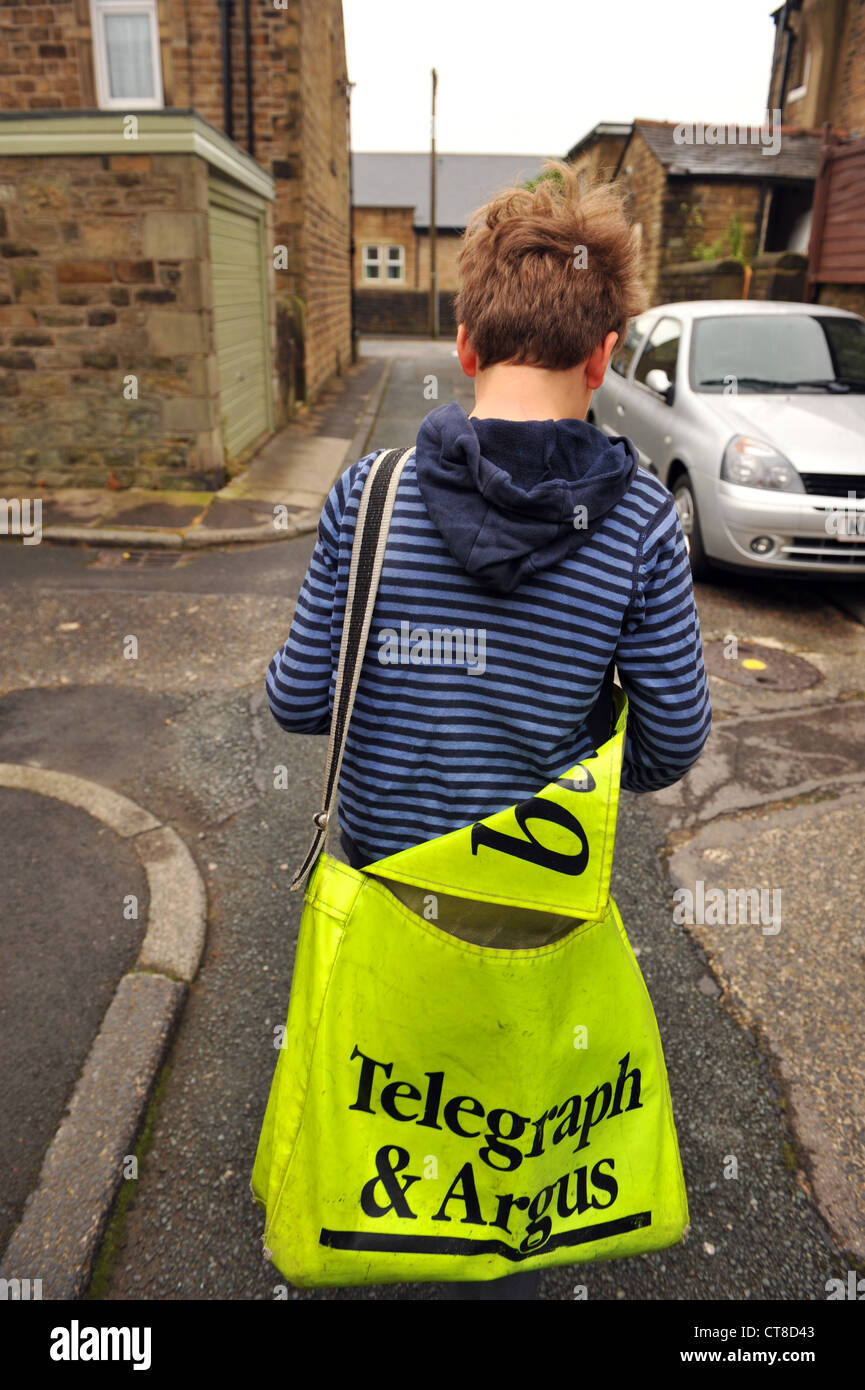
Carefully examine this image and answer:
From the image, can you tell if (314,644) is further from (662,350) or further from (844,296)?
(844,296)

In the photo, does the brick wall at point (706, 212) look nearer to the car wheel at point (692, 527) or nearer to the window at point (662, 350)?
the window at point (662, 350)

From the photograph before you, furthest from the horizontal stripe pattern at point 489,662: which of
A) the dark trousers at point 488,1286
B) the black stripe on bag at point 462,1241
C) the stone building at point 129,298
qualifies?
the stone building at point 129,298

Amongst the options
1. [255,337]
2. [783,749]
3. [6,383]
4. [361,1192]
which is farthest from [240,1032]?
[255,337]

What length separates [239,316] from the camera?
10.2m

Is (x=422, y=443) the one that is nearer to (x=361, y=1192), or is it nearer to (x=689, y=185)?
(x=361, y=1192)

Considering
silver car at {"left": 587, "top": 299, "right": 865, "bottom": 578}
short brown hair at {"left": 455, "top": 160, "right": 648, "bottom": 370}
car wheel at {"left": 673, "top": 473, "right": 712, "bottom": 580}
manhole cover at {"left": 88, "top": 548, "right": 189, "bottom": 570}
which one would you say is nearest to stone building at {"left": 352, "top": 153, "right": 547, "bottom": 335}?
silver car at {"left": 587, "top": 299, "right": 865, "bottom": 578}

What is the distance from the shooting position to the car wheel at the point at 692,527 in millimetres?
6605

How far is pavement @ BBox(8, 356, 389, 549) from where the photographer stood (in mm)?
7504

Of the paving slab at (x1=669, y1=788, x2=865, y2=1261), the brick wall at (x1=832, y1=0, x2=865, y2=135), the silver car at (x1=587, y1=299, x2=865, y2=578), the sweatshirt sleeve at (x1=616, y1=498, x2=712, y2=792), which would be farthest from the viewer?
the brick wall at (x1=832, y1=0, x2=865, y2=135)

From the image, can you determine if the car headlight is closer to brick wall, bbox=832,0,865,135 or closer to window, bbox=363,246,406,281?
brick wall, bbox=832,0,865,135

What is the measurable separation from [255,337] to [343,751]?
1074 centimetres

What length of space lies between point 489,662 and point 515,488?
0.27 m

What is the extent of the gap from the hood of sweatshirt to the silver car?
511cm

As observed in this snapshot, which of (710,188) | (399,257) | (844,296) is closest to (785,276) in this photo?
(844,296)
